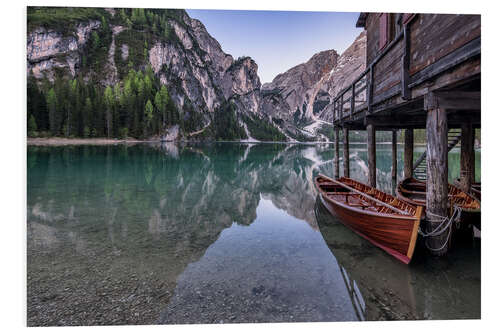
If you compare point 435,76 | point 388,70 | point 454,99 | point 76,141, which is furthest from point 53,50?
point 454,99

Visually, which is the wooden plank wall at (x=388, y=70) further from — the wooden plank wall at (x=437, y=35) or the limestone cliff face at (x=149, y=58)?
the limestone cliff face at (x=149, y=58)

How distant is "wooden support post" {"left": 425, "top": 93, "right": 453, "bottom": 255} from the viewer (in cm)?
646

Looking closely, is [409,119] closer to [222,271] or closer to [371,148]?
[371,148]

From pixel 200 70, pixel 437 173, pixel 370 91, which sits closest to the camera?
pixel 437 173

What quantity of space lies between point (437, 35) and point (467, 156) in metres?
9.82

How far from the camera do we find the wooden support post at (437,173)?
646 cm

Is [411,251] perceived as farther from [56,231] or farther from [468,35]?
[56,231]

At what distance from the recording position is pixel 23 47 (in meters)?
5.68

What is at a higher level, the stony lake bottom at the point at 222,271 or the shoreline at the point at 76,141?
the shoreline at the point at 76,141

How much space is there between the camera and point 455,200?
379 inches

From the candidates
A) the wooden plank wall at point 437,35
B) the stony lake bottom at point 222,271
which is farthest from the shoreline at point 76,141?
the wooden plank wall at point 437,35

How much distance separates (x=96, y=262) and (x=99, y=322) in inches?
98.5

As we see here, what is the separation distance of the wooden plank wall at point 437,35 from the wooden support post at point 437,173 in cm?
98
